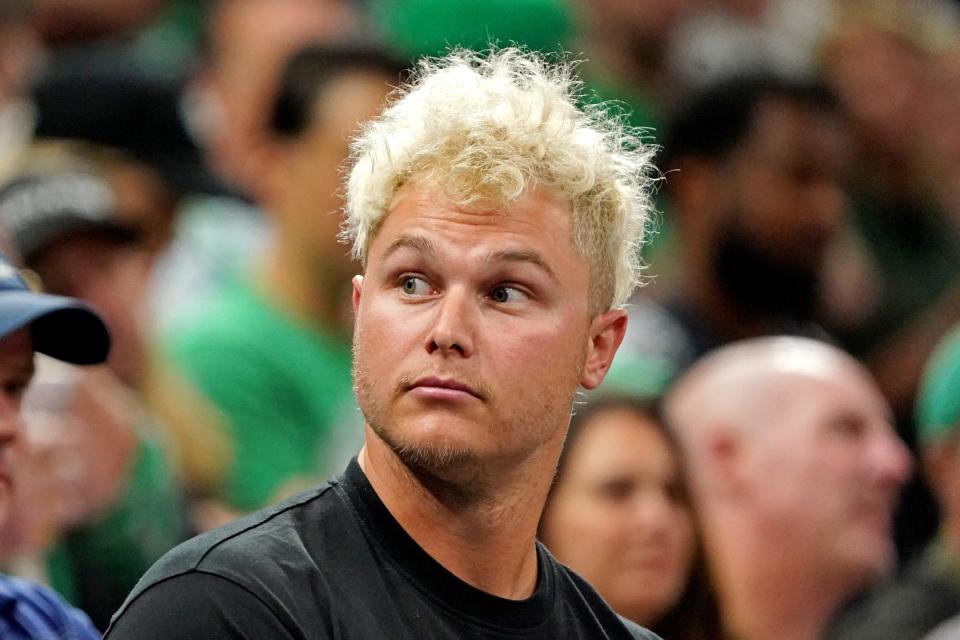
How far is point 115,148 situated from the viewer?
→ 5.40 meters

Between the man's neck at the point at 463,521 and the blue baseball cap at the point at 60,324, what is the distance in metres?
0.71

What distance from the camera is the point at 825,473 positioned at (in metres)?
4.80

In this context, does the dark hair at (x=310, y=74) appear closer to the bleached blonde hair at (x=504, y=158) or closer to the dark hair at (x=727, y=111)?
the dark hair at (x=727, y=111)

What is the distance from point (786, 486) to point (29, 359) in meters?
2.41

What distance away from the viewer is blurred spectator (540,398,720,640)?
4348mm

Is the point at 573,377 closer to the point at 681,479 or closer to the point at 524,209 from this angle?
the point at 524,209

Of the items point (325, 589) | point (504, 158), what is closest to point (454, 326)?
point (504, 158)

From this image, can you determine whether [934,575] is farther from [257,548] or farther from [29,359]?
[257,548]

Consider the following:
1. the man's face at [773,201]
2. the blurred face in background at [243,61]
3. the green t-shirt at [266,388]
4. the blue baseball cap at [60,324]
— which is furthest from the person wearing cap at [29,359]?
the man's face at [773,201]

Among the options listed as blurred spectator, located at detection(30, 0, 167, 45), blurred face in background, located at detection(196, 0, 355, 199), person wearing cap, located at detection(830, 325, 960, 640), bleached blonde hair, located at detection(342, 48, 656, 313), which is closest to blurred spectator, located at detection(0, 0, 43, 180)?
blurred spectator, located at detection(30, 0, 167, 45)

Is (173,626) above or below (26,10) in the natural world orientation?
below

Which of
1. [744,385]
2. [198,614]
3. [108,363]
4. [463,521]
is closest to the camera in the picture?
[198,614]

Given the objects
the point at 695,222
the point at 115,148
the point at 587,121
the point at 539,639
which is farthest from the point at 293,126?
the point at 539,639

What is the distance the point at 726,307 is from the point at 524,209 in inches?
142
